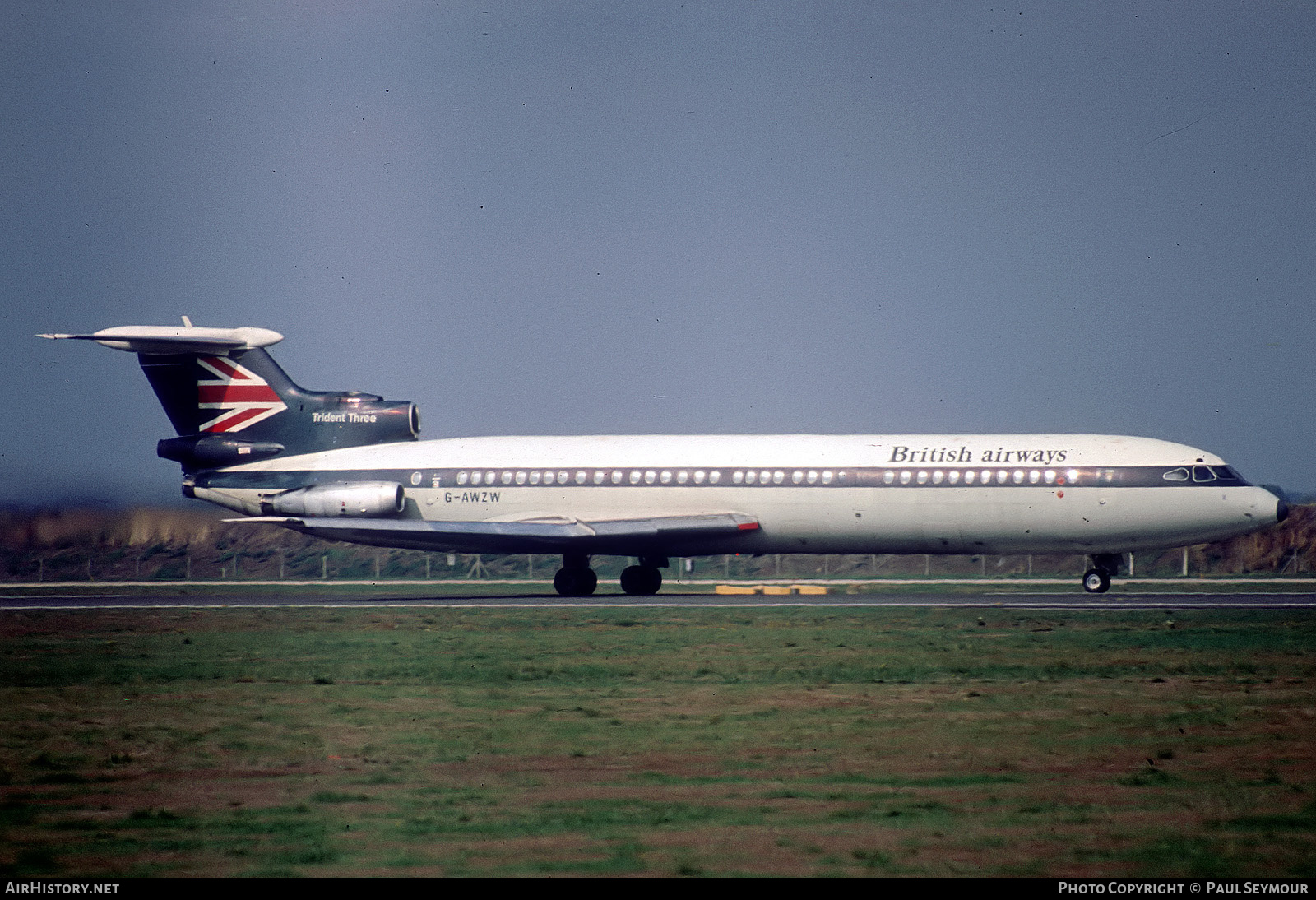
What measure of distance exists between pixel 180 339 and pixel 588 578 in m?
13.5

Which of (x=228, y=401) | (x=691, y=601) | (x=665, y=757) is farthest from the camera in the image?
(x=228, y=401)

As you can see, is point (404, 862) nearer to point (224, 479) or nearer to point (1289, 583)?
point (224, 479)

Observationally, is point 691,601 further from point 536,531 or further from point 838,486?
point 838,486

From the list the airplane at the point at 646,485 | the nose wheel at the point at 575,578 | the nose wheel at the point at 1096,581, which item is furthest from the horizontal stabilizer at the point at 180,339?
the nose wheel at the point at 1096,581

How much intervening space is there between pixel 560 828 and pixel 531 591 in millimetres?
34345

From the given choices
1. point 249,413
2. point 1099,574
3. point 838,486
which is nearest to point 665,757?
point 838,486

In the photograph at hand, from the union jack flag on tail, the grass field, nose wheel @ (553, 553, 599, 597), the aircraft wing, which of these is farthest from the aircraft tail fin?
the grass field

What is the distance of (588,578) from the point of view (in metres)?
42.6

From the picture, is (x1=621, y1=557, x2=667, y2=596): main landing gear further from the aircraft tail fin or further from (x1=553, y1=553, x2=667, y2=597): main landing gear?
the aircraft tail fin

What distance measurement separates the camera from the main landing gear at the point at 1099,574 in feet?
131

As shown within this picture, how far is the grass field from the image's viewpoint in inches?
395

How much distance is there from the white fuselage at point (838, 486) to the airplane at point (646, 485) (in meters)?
0.05

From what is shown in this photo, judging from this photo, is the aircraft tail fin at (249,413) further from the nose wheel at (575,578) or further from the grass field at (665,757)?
the grass field at (665,757)
